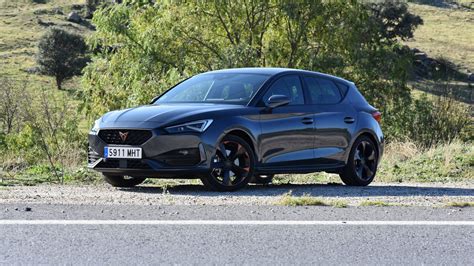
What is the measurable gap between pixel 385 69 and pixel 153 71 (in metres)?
9.18

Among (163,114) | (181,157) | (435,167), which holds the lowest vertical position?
(435,167)

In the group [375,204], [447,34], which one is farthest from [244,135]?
[447,34]

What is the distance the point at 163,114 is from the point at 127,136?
0.50 m

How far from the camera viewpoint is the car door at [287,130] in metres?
11.6

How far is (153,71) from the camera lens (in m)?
33.0

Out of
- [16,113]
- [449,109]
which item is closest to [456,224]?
[449,109]

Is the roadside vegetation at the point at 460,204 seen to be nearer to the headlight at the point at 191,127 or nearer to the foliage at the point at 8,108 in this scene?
the headlight at the point at 191,127

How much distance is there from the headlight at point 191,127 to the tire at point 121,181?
1.52 metres

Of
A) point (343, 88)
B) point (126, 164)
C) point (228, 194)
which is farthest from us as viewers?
point (343, 88)

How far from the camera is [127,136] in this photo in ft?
35.5

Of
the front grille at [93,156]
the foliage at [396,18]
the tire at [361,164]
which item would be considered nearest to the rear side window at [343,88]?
the tire at [361,164]

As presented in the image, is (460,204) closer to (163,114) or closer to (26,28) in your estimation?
(163,114)

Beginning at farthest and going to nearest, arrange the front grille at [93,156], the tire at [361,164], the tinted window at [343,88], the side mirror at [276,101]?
the tinted window at [343,88]
the tire at [361,164]
the side mirror at [276,101]
the front grille at [93,156]

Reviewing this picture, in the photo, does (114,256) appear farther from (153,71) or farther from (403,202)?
(153,71)
